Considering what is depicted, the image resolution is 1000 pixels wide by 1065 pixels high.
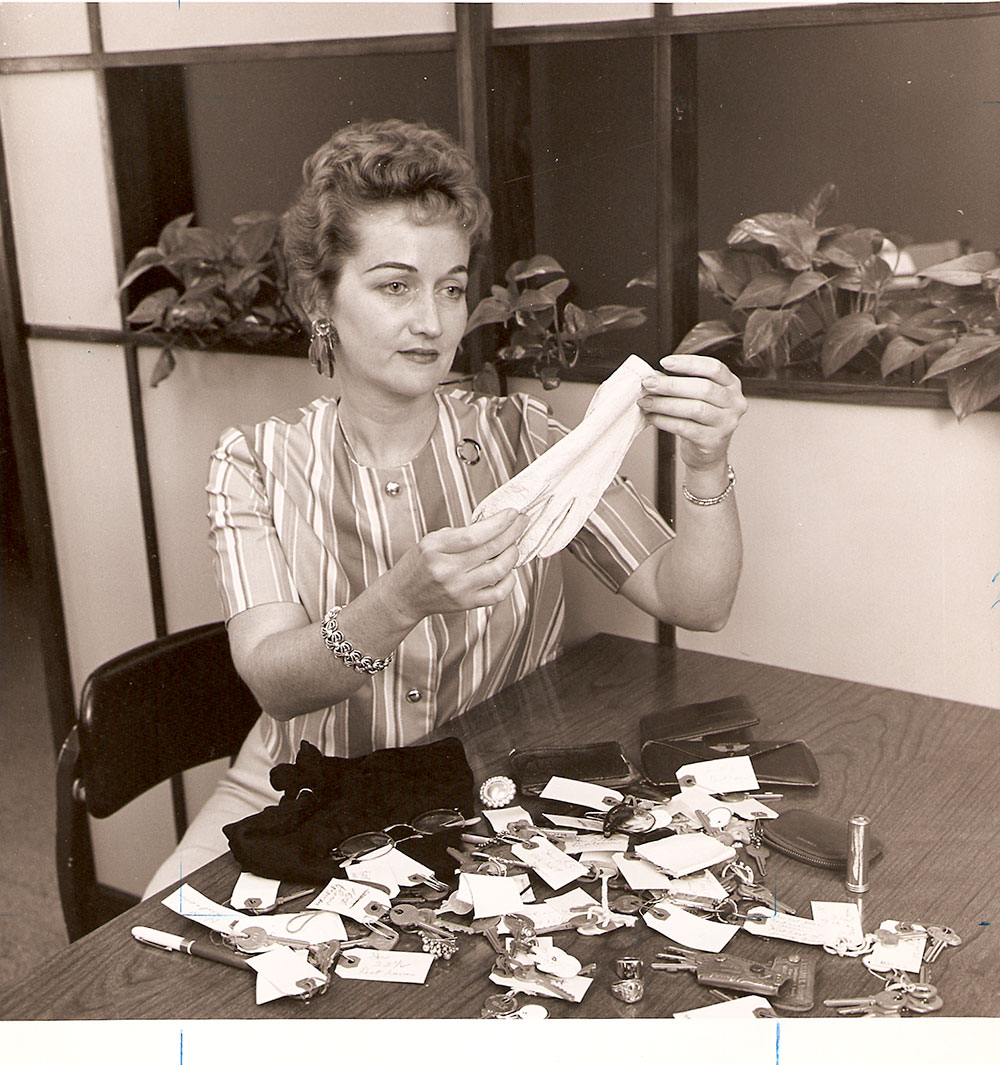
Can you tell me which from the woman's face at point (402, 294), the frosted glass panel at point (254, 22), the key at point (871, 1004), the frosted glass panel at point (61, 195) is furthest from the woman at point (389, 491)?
the frosted glass panel at point (61, 195)

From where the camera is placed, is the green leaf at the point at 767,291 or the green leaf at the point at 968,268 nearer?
the green leaf at the point at 968,268

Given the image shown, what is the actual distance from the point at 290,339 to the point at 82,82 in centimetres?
68

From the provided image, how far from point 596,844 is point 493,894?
0.50 feet

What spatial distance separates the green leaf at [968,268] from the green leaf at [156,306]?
1457mm

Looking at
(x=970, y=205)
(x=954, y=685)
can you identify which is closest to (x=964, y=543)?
(x=954, y=685)

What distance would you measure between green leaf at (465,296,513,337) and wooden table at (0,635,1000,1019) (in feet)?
1.99

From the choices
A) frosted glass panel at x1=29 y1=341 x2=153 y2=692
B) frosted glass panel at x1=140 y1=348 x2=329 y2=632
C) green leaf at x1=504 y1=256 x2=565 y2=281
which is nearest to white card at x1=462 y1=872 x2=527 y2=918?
green leaf at x1=504 y1=256 x2=565 y2=281

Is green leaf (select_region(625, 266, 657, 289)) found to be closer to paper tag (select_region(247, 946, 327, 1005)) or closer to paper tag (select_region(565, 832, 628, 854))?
paper tag (select_region(565, 832, 628, 854))

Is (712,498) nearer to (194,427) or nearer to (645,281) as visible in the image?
(645,281)

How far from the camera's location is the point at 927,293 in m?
1.74

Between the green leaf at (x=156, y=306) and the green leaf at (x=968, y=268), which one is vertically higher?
the green leaf at (x=968, y=268)

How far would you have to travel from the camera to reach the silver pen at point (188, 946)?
1.11m

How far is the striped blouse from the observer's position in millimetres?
1731

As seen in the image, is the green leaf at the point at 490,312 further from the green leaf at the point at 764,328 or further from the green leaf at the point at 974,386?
the green leaf at the point at 974,386
